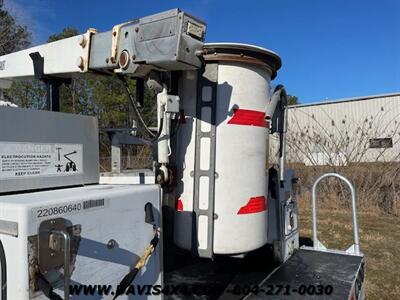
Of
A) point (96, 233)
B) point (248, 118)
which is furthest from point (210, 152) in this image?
point (96, 233)

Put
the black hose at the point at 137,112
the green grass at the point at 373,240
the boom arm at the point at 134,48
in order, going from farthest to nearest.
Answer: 1. the green grass at the point at 373,240
2. the black hose at the point at 137,112
3. the boom arm at the point at 134,48

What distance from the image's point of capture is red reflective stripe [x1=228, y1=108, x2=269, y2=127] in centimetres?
271

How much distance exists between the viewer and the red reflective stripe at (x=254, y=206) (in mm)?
2734

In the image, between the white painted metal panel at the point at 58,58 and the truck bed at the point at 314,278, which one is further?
the truck bed at the point at 314,278

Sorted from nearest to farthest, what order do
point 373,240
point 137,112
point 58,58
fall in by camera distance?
point 58,58 < point 137,112 < point 373,240

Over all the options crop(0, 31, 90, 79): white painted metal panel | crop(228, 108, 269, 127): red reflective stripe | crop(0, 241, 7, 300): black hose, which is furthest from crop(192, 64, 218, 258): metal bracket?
crop(0, 241, 7, 300): black hose

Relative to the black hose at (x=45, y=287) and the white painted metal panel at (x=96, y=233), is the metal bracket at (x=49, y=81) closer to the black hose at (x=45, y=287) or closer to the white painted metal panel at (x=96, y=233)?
the white painted metal panel at (x=96, y=233)

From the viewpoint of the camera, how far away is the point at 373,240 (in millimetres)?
6637

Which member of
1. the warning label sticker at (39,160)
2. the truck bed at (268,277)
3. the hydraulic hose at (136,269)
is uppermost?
the warning label sticker at (39,160)

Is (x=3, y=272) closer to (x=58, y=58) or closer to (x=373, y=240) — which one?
(x=58, y=58)

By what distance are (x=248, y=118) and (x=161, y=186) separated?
0.73m

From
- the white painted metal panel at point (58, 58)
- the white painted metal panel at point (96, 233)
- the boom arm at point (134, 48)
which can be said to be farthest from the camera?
the white painted metal panel at point (58, 58)

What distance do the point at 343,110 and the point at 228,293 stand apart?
24.4 meters

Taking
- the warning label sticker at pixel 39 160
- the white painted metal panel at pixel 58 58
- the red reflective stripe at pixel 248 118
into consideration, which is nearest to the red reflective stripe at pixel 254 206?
the red reflective stripe at pixel 248 118
